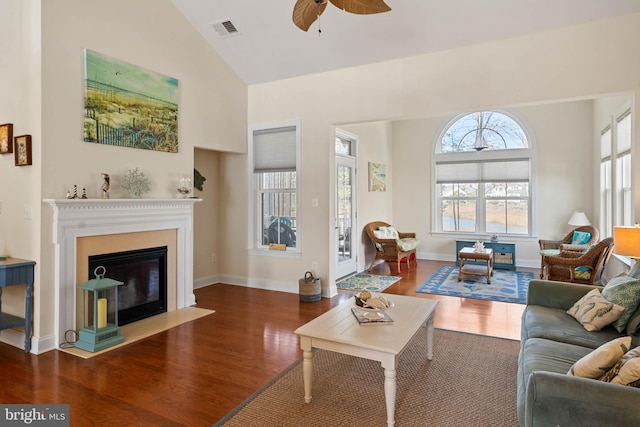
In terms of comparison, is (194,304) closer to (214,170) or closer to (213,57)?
(214,170)

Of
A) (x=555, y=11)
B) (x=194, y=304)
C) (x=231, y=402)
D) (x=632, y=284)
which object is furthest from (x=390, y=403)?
(x=555, y=11)

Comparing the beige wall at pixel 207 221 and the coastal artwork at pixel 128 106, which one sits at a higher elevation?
the coastal artwork at pixel 128 106

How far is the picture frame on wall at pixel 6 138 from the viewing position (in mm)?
3549

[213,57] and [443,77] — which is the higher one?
[213,57]

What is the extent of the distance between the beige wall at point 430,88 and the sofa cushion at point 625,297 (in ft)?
6.95

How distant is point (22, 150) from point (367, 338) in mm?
3465

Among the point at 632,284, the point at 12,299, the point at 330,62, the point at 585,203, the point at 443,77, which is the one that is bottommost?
the point at 12,299

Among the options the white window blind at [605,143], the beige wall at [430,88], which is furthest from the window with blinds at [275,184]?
the white window blind at [605,143]

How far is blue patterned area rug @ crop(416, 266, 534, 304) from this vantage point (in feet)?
17.1

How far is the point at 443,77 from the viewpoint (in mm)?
4504

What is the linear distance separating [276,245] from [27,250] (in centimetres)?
302

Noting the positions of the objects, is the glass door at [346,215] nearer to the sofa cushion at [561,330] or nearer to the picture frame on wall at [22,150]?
the sofa cushion at [561,330]

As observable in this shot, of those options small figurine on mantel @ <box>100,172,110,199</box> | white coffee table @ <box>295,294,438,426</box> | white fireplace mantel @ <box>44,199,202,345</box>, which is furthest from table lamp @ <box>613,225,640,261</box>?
small figurine on mantel @ <box>100,172,110,199</box>

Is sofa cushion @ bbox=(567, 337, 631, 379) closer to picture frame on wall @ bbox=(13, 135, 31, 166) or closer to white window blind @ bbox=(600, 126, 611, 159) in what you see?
picture frame on wall @ bbox=(13, 135, 31, 166)
